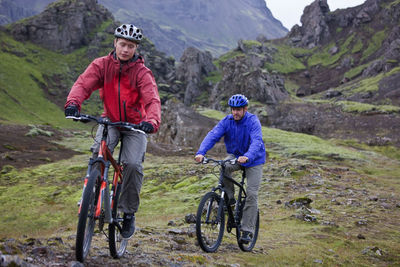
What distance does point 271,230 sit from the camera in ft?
41.8

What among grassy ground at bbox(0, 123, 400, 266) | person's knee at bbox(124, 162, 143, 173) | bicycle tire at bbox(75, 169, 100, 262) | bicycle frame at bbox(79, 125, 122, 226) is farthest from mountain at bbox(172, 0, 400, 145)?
bicycle tire at bbox(75, 169, 100, 262)

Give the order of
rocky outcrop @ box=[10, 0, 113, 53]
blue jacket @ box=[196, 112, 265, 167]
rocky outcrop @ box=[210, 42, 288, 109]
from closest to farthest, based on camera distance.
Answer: blue jacket @ box=[196, 112, 265, 167] → rocky outcrop @ box=[210, 42, 288, 109] → rocky outcrop @ box=[10, 0, 113, 53]

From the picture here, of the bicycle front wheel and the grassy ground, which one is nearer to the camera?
the bicycle front wheel

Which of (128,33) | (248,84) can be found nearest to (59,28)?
(248,84)

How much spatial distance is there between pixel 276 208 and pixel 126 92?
11.9m

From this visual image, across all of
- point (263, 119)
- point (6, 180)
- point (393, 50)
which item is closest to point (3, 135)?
point (6, 180)

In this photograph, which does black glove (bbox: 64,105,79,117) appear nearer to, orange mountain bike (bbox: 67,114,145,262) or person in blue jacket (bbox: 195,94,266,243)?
orange mountain bike (bbox: 67,114,145,262)

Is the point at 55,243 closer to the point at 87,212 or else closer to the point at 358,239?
the point at 87,212

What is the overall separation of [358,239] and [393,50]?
17564 centimetres

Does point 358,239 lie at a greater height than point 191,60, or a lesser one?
lesser

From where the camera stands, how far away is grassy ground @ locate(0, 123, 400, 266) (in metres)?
9.71

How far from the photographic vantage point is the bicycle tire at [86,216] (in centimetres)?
552

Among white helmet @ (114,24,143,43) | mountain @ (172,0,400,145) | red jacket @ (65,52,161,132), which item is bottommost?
red jacket @ (65,52,161,132)

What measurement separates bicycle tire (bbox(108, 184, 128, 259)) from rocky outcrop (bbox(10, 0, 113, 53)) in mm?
155072
